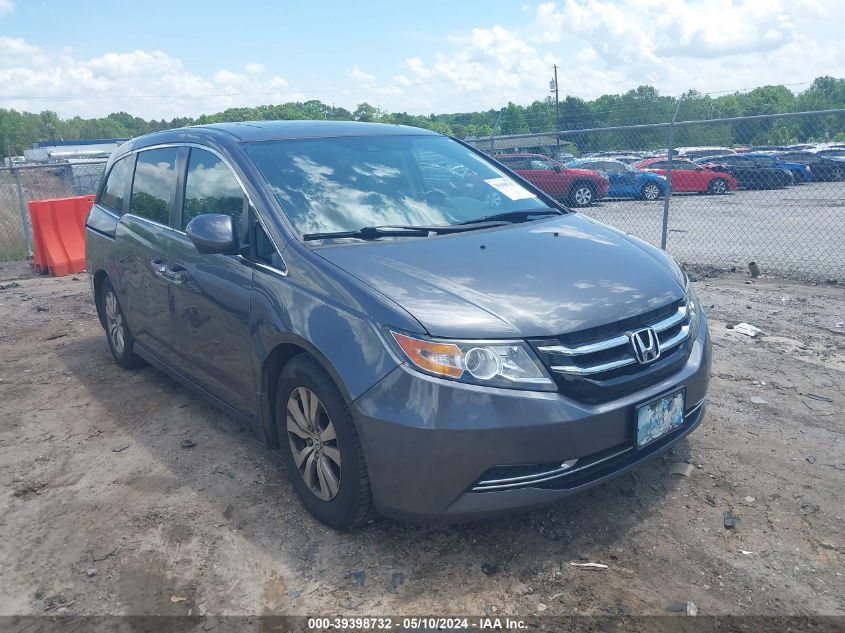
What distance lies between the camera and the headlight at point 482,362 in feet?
8.82

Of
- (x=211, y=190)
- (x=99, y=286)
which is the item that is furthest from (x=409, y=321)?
(x=99, y=286)

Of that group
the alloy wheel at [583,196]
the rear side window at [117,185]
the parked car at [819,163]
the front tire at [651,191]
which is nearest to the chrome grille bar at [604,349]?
the rear side window at [117,185]

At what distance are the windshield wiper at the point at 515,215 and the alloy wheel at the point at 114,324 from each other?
3053 mm

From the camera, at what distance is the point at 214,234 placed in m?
3.49

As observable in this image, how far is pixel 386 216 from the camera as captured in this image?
3652mm

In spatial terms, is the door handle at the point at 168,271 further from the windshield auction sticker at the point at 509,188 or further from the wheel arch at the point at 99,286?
the windshield auction sticker at the point at 509,188

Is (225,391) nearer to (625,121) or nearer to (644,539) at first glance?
(644,539)

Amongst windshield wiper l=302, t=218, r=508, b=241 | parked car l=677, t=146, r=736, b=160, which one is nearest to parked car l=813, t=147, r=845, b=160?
parked car l=677, t=146, r=736, b=160

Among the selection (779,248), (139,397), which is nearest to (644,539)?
(139,397)

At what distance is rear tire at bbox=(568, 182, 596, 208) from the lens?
16344 millimetres

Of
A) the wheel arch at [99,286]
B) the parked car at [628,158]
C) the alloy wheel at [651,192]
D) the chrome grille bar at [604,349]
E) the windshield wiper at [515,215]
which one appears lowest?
the alloy wheel at [651,192]

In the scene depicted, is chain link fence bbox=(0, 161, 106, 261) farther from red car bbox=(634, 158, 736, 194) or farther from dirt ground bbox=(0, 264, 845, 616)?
red car bbox=(634, 158, 736, 194)

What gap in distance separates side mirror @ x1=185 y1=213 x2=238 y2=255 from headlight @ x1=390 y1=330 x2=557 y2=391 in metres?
→ 1.28

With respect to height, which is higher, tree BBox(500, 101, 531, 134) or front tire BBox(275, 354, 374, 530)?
tree BBox(500, 101, 531, 134)
